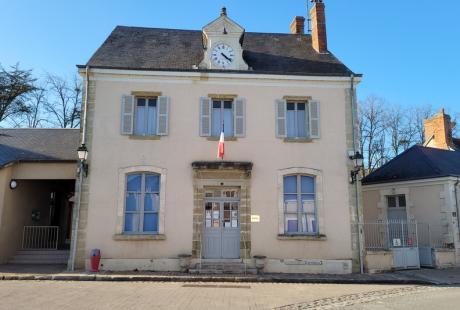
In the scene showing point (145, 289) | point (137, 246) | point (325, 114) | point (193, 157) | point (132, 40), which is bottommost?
point (145, 289)

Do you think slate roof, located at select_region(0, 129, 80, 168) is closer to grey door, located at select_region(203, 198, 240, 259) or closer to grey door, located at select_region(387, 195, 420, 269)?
grey door, located at select_region(203, 198, 240, 259)

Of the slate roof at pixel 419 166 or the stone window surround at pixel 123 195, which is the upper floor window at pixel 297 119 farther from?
the slate roof at pixel 419 166

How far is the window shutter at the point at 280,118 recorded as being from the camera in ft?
43.3

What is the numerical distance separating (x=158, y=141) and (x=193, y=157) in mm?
1200

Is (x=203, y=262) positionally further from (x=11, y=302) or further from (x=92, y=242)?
(x=11, y=302)

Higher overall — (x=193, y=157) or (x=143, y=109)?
(x=143, y=109)

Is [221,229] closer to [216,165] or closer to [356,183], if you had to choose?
[216,165]

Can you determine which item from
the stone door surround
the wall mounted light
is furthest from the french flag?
the wall mounted light

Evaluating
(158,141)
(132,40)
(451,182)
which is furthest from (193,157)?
(451,182)

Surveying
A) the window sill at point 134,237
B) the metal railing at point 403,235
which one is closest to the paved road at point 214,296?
the window sill at point 134,237

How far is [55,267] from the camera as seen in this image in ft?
42.2

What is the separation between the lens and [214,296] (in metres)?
8.74

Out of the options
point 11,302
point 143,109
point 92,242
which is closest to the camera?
point 11,302

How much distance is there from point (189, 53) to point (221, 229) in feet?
20.5
